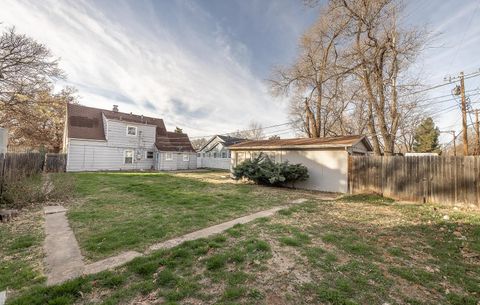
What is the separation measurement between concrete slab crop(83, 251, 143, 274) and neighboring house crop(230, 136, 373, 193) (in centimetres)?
971

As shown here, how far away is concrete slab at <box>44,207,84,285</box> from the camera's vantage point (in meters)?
2.88

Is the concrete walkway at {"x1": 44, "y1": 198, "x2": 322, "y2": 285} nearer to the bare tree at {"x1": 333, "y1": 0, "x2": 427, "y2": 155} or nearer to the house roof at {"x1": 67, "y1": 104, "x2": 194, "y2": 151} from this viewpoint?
the bare tree at {"x1": 333, "y1": 0, "x2": 427, "y2": 155}

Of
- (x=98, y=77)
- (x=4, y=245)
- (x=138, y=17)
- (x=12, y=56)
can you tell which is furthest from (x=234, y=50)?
(x=4, y=245)

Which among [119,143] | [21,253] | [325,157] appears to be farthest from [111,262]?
[119,143]

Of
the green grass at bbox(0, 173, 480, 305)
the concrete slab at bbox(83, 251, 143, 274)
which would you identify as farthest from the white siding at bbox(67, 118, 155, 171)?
the concrete slab at bbox(83, 251, 143, 274)

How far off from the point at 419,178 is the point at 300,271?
26.9 feet

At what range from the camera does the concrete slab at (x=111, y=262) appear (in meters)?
3.01

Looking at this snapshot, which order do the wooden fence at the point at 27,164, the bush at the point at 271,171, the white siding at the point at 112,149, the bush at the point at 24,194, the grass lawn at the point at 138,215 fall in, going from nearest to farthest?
1. the grass lawn at the point at 138,215
2. the bush at the point at 24,194
3. the wooden fence at the point at 27,164
4. the bush at the point at 271,171
5. the white siding at the point at 112,149

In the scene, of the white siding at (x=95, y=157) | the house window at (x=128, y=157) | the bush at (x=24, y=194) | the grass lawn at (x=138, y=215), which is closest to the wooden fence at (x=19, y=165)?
the bush at (x=24, y=194)

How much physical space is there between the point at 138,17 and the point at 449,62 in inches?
645

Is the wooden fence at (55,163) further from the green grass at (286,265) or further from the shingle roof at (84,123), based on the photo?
the green grass at (286,265)

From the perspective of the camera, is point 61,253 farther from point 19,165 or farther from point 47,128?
point 47,128

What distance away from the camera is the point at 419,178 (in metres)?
8.50

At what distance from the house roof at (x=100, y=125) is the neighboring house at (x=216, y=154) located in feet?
10.5
